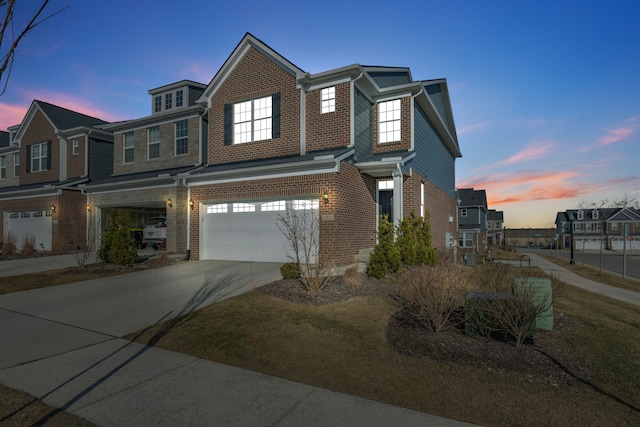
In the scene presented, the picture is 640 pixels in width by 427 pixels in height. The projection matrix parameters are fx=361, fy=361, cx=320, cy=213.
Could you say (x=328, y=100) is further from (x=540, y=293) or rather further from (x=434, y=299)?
(x=540, y=293)

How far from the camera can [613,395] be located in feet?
13.1

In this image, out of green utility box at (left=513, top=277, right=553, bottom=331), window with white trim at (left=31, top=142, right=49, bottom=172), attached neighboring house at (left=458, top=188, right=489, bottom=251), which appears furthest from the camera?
attached neighboring house at (left=458, top=188, right=489, bottom=251)

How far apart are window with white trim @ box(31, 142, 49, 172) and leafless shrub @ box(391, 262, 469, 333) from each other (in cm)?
2694

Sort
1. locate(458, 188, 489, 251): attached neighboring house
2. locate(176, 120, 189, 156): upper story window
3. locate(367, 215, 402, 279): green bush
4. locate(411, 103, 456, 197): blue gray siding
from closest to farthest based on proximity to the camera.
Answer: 1. locate(367, 215, 402, 279): green bush
2. locate(411, 103, 456, 197): blue gray siding
3. locate(176, 120, 189, 156): upper story window
4. locate(458, 188, 489, 251): attached neighboring house

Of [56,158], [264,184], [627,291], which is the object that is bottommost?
[627,291]

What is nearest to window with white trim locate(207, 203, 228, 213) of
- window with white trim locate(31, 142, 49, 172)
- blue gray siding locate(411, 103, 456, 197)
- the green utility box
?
blue gray siding locate(411, 103, 456, 197)

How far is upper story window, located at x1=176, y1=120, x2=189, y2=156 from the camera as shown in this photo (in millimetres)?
18641

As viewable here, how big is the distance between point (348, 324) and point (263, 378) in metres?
2.30

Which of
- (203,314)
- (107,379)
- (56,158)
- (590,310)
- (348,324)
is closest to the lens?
(107,379)

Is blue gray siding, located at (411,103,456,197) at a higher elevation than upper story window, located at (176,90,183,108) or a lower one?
lower

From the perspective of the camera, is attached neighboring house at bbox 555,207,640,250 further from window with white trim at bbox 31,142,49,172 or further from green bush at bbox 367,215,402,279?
window with white trim at bbox 31,142,49,172

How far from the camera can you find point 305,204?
1274 cm

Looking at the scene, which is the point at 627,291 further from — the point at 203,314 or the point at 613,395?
the point at 203,314

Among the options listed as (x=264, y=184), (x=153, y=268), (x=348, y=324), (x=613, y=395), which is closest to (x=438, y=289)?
(x=348, y=324)
